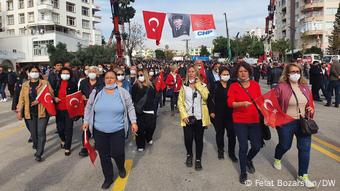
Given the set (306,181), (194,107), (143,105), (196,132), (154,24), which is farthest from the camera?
(154,24)

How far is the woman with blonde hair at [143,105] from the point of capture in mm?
6680

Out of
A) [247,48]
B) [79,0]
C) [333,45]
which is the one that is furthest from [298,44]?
[79,0]

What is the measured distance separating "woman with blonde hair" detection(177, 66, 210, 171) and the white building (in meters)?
53.0

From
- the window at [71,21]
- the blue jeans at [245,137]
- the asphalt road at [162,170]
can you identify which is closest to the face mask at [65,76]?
the asphalt road at [162,170]

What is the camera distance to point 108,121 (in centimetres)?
469

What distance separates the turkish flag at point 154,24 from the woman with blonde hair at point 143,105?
9.51 meters

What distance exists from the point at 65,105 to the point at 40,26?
2274 inches

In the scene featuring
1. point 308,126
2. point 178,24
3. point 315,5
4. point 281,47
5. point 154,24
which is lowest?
point 308,126

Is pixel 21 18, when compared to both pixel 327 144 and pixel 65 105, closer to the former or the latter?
pixel 65 105

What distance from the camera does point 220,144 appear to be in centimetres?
604

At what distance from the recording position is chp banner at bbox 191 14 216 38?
18.9 meters

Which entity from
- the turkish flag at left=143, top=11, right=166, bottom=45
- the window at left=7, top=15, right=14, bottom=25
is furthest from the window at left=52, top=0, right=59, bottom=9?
the turkish flag at left=143, top=11, right=166, bottom=45

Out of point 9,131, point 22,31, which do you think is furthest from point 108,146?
point 22,31

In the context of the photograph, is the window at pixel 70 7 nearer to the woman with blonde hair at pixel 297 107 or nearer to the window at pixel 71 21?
the window at pixel 71 21
